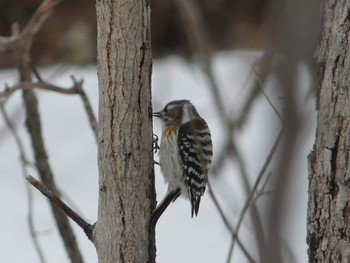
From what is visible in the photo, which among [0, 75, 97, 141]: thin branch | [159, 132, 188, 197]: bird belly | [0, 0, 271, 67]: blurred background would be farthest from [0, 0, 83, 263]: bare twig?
[0, 0, 271, 67]: blurred background

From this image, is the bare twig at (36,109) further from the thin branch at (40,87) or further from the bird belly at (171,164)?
the bird belly at (171,164)

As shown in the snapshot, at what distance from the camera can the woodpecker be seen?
12.1 feet

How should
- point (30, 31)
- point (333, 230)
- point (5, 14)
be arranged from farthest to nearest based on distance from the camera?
point (5, 14) < point (30, 31) < point (333, 230)

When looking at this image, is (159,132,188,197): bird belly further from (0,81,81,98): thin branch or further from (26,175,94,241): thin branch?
(26,175,94,241): thin branch

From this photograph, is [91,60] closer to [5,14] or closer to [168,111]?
[5,14]

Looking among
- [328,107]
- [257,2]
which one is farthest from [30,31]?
[257,2]

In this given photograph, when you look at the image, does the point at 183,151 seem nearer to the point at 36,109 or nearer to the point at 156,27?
the point at 36,109

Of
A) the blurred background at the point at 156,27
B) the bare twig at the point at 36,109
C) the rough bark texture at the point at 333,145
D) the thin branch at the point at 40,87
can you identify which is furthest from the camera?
the blurred background at the point at 156,27

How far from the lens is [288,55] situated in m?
1.17

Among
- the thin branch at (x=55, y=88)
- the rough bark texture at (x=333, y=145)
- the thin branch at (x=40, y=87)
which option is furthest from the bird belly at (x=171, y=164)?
the rough bark texture at (x=333, y=145)

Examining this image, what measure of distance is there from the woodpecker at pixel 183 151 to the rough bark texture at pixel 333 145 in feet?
3.15

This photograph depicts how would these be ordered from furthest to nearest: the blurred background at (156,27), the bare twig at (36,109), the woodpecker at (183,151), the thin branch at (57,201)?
the blurred background at (156,27), the bare twig at (36,109), the woodpecker at (183,151), the thin branch at (57,201)

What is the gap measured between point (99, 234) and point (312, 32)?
1.70m

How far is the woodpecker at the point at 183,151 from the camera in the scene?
3.70 m
